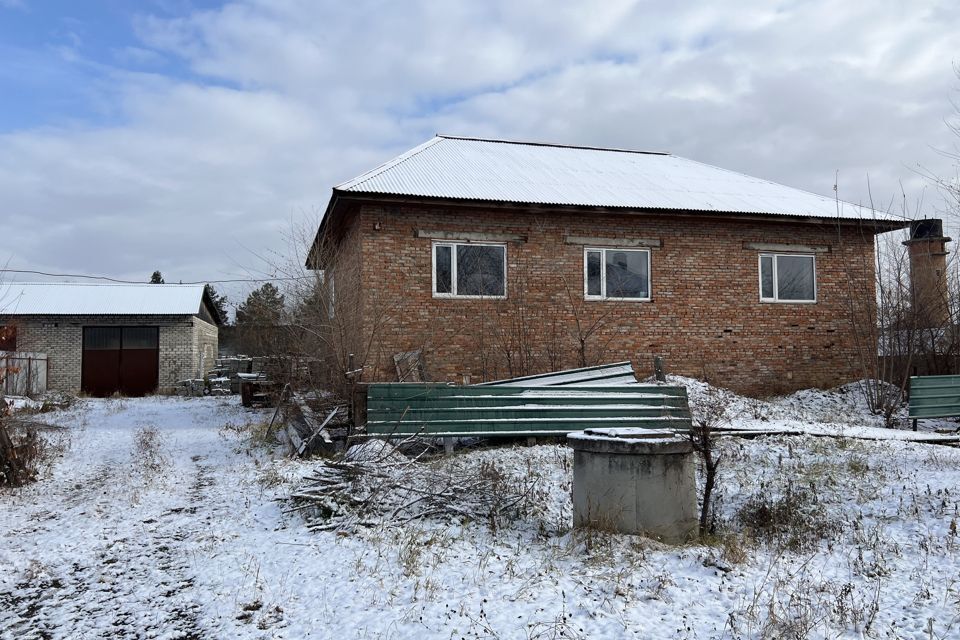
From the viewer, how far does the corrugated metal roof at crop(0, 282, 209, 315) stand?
2480 centimetres

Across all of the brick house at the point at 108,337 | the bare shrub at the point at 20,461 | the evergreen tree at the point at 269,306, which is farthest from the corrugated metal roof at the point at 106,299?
the bare shrub at the point at 20,461

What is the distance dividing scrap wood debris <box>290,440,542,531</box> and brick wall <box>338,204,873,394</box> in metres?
5.53

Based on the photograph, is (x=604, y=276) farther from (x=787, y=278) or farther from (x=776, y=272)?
(x=787, y=278)

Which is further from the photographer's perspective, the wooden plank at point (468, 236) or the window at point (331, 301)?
the wooden plank at point (468, 236)

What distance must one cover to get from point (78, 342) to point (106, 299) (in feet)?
6.56

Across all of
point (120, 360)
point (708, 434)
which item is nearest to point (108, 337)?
point (120, 360)

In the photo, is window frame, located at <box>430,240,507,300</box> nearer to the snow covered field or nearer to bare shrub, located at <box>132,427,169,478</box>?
bare shrub, located at <box>132,427,169,478</box>

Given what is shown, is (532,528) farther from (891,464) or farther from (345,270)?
(345,270)

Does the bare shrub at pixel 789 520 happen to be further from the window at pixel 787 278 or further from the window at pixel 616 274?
the window at pixel 787 278

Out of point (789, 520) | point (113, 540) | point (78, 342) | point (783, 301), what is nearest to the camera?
point (113, 540)

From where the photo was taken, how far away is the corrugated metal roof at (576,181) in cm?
1372

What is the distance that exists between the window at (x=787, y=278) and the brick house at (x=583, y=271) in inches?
1.3

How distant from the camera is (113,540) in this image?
18.8 feet

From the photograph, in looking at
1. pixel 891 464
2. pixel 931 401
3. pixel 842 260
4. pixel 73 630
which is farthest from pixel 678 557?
pixel 842 260
